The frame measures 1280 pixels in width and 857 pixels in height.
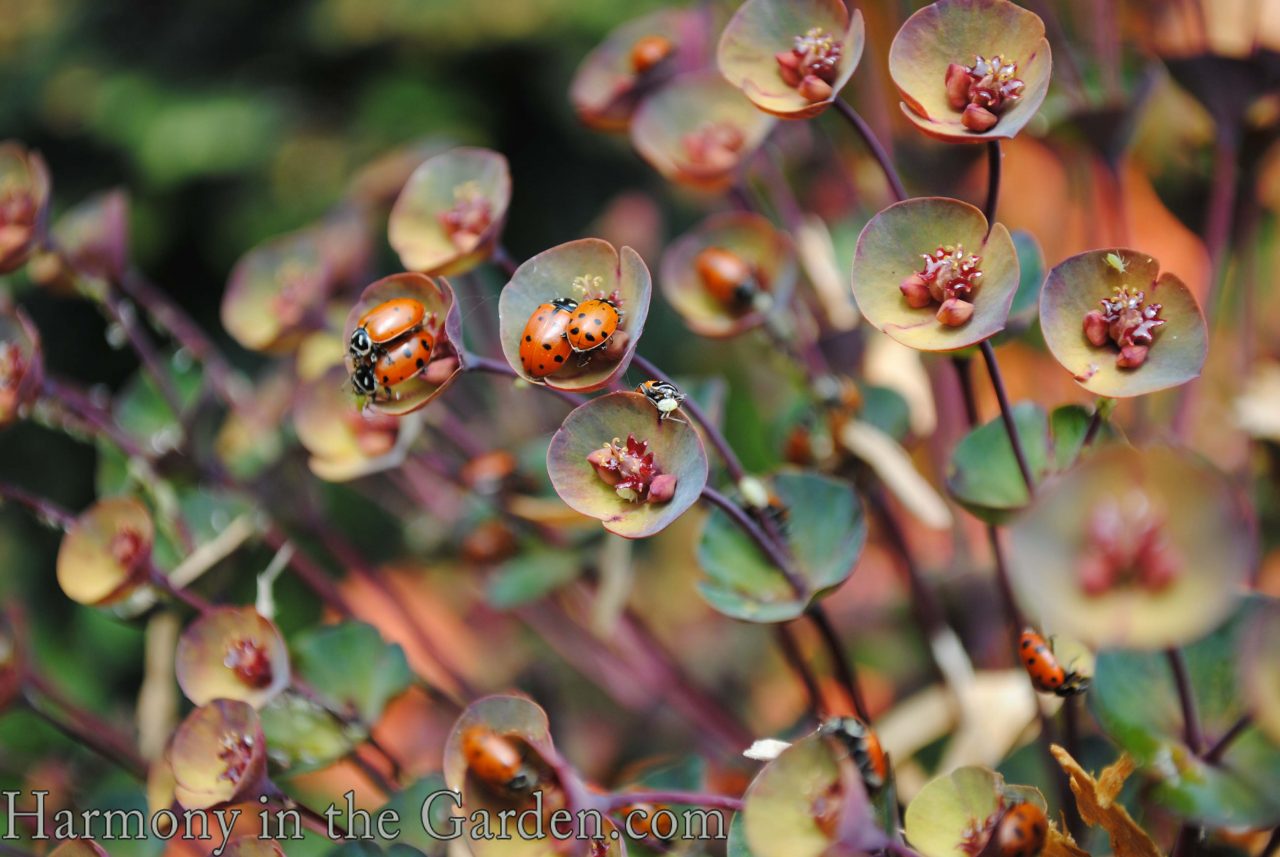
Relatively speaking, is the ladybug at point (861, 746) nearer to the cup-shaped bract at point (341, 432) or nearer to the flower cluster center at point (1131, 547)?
the flower cluster center at point (1131, 547)

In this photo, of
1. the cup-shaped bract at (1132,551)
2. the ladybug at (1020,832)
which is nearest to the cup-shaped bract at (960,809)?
the ladybug at (1020,832)

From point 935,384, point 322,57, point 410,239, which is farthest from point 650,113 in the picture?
point 322,57

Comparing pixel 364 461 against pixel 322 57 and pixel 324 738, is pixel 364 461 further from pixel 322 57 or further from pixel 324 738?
pixel 322 57

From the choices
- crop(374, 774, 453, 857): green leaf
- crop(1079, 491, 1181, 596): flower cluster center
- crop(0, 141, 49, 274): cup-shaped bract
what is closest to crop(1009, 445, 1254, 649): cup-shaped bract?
crop(1079, 491, 1181, 596): flower cluster center

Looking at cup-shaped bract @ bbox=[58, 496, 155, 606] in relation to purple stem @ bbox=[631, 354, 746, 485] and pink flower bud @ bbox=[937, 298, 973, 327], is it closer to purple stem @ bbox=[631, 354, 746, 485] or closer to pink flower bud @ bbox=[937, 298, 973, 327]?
purple stem @ bbox=[631, 354, 746, 485]

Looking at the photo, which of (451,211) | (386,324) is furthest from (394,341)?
(451,211)

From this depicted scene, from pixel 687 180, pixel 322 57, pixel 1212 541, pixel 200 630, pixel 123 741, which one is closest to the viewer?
pixel 1212 541

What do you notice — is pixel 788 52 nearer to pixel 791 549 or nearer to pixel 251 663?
pixel 791 549
